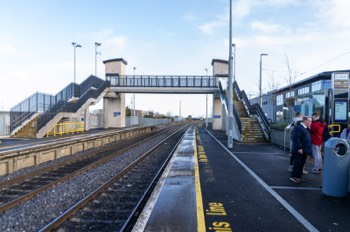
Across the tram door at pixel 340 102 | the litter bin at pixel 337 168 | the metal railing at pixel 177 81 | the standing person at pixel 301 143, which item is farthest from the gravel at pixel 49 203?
the metal railing at pixel 177 81

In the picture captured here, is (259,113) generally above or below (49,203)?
above

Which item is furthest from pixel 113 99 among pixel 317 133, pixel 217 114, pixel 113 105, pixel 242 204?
pixel 242 204

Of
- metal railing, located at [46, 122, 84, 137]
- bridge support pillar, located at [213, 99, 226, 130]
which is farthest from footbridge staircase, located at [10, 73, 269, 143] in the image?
bridge support pillar, located at [213, 99, 226, 130]

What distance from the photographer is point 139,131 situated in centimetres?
3309

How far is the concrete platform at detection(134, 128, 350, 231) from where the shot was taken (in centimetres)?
442

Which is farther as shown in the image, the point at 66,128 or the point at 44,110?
the point at 66,128

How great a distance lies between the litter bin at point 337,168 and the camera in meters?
5.94

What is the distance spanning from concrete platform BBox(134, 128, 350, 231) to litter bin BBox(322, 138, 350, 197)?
0.21m

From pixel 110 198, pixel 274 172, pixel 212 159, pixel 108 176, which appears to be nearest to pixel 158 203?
pixel 110 198

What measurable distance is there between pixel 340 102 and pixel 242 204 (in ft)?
34.1

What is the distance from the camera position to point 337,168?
19.5 ft

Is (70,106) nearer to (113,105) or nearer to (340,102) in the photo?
(113,105)

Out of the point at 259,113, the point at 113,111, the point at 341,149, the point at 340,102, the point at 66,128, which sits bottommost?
the point at 66,128

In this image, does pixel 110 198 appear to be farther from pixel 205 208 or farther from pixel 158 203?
pixel 205 208
